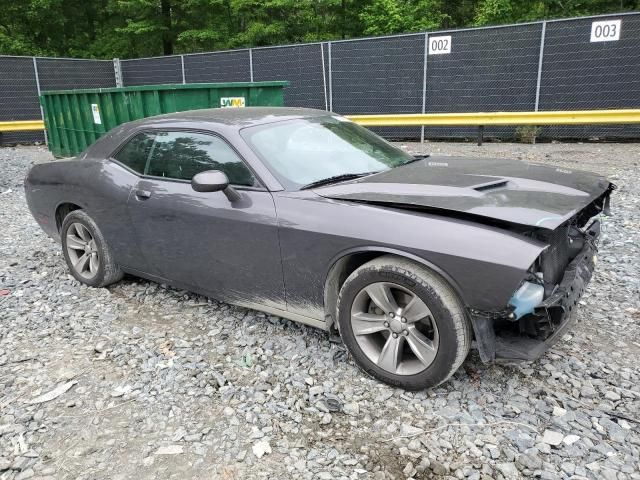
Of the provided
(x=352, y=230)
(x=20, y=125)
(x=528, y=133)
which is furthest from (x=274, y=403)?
(x=20, y=125)

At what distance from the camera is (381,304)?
2.95m

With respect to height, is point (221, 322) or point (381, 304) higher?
point (381, 304)

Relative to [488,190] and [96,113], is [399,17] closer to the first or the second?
[96,113]

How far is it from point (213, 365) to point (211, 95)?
18.5 ft

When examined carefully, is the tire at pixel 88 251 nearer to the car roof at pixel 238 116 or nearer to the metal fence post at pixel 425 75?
the car roof at pixel 238 116

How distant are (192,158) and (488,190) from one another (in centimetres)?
209

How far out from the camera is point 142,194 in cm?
398

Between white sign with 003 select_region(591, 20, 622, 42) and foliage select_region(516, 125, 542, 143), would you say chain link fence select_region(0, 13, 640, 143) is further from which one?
foliage select_region(516, 125, 542, 143)

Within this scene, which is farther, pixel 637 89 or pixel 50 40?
pixel 50 40

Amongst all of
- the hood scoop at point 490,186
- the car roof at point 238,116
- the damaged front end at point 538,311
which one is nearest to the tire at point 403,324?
the damaged front end at point 538,311

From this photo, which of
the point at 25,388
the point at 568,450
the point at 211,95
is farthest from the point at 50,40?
the point at 568,450

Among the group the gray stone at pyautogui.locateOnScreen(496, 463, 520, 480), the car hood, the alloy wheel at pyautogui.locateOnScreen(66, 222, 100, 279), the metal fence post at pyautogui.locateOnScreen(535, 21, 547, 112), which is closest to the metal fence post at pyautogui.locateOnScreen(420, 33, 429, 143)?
the metal fence post at pyautogui.locateOnScreen(535, 21, 547, 112)

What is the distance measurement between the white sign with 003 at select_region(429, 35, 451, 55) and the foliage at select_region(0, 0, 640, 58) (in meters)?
8.26

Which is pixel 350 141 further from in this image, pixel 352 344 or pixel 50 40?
pixel 50 40
